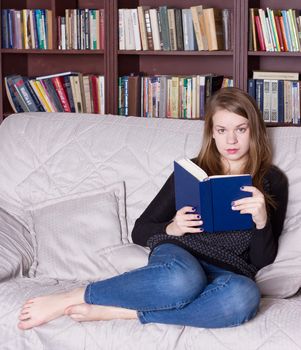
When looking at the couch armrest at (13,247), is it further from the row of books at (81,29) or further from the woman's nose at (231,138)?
the row of books at (81,29)

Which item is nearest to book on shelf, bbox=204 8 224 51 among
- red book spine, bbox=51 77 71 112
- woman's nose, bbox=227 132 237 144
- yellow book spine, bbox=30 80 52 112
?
red book spine, bbox=51 77 71 112

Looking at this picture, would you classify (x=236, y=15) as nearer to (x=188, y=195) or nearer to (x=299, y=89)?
(x=299, y=89)

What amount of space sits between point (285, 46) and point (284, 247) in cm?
142

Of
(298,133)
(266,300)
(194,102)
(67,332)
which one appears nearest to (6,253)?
(67,332)

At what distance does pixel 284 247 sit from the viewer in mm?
2355

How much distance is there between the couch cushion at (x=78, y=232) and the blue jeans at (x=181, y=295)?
1.02 ft

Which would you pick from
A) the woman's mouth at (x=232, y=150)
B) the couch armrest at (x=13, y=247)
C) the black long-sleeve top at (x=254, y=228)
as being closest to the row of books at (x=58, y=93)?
the couch armrest at (x=13, y=247)

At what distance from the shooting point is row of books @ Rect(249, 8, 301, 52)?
3490 millimetres

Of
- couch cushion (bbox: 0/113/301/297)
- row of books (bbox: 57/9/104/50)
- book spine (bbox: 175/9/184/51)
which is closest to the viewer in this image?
couch cushion (bbox: 0/113/301/297)

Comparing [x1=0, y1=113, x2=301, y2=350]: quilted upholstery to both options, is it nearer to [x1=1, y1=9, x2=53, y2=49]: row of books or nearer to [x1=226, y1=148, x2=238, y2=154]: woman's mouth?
[x1=226, y1=148, x2=238, y2=154]: woman's mouth

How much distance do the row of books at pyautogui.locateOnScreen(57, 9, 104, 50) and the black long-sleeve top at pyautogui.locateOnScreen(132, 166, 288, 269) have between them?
1.56 m

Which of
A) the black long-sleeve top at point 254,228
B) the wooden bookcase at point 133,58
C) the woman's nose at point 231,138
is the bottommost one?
the black long-sleeve top at point 254,228

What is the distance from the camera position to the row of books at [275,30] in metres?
3.49

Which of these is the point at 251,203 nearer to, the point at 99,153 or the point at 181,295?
the point at 181,295
